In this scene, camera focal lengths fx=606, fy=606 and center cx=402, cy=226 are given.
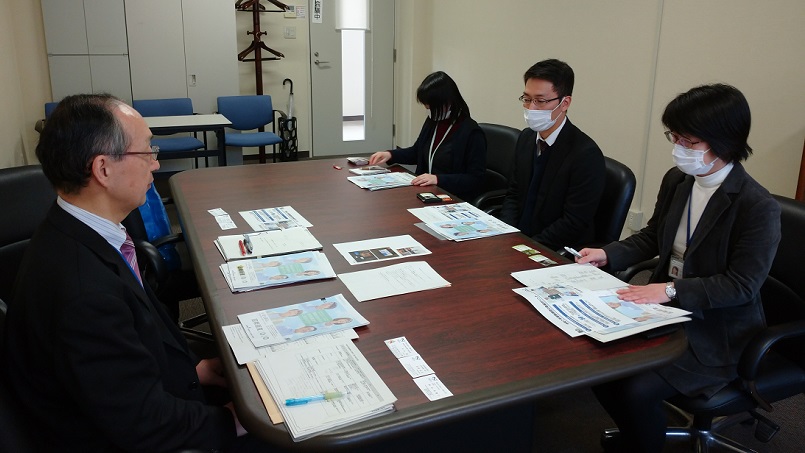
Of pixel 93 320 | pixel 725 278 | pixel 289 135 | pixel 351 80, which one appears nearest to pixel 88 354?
pixel 93 320

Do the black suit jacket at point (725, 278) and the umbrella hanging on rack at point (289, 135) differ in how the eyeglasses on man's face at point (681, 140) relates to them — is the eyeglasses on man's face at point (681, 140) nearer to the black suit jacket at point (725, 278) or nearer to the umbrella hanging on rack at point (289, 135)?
the black suit jacket at point (725, 278)

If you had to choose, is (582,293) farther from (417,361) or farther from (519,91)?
(519,91)

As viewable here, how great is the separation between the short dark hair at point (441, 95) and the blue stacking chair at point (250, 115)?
318 cm

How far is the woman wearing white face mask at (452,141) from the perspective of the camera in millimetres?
3053

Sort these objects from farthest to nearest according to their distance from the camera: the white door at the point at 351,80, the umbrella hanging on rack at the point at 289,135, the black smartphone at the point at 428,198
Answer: the white door at the point at 351,80, the umbrella hanging on rack at the point at 289,135, the black smartphone at the point at 428,198

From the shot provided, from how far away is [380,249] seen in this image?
1984 millimetres

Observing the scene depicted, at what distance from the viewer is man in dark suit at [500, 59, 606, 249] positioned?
7.79 feet

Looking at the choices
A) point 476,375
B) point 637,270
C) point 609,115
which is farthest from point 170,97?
point 476,375

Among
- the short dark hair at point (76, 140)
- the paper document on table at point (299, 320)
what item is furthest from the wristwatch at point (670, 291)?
the short dark hair at point (76, 140)

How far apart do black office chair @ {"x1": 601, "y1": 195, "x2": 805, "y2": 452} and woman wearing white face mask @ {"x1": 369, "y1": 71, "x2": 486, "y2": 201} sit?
4.87 ft

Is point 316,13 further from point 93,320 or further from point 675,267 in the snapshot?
point 93,320

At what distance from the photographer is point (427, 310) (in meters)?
1.55

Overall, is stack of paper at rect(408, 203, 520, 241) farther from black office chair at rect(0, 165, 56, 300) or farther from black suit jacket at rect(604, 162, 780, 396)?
black office chair at rect(0, 165, 56, 300)

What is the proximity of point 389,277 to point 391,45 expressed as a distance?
226 inches
